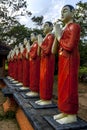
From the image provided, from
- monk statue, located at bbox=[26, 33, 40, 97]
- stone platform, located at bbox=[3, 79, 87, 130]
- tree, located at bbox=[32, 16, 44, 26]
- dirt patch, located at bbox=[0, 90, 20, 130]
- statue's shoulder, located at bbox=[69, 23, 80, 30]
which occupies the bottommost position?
dirt patch, located at bbox=[0, 90, 20, 130]

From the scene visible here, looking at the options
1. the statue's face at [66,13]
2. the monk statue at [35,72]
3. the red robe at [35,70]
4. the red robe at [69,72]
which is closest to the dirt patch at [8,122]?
the monk statue at [35,72]

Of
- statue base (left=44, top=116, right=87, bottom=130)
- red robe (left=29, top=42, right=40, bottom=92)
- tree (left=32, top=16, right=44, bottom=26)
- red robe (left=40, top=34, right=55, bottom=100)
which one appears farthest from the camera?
tree (left=32, top=16, right=44, bottom=26)

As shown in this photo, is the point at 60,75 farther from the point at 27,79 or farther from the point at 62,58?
the point at 27,79

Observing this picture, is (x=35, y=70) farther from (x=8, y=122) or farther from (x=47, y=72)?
(x=8, y=122)

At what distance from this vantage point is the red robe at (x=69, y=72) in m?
4.46

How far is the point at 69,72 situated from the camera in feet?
14.8

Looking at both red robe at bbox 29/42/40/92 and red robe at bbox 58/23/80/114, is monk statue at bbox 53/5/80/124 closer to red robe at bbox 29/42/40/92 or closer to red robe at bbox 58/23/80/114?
red robe at bbox 58/23/80/114

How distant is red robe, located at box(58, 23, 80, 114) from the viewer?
14.6 feet

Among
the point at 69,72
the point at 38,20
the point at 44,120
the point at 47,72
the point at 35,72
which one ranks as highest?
the point at 38,20

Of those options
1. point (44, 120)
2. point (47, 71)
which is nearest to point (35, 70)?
point (47, 71)

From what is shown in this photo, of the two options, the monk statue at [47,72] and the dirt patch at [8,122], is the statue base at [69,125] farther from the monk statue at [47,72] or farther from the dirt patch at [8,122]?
the dirt patch at [8,122]

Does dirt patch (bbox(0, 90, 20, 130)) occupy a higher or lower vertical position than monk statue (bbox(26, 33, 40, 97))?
lower

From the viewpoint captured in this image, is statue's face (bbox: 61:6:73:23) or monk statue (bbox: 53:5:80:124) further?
statue's face (bbox: 61:6:73:23)

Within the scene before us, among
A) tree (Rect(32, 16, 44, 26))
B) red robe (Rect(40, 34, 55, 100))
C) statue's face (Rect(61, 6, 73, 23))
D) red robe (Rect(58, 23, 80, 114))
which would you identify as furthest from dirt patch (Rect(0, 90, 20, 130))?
tree (Rect(32, 16, 44, 26))
